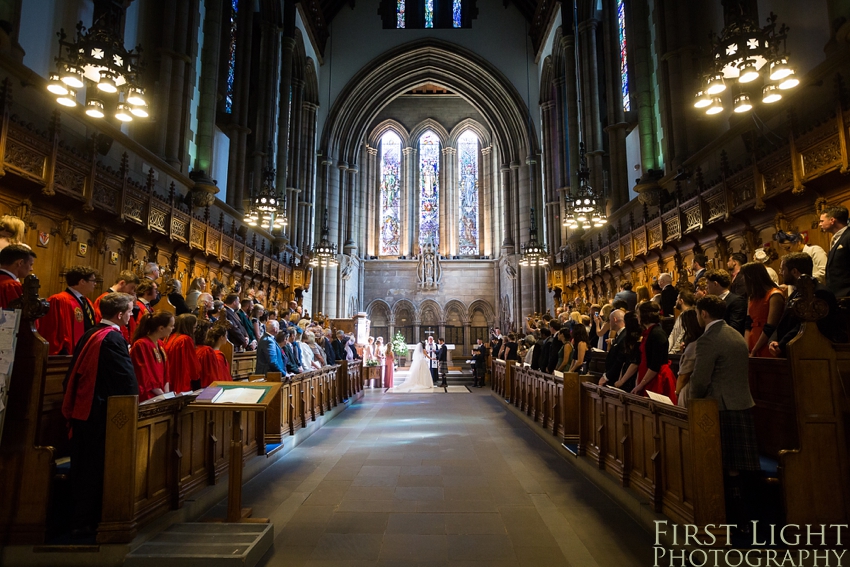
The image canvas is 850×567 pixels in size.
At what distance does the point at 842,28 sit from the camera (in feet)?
19.5

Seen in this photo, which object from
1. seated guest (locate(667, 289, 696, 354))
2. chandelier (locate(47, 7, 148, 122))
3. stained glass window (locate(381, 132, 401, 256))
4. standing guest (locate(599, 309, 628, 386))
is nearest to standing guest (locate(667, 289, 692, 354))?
seated guest (locate(667, 289, 696, 354))

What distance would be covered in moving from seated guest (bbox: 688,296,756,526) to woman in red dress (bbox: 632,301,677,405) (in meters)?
0.95

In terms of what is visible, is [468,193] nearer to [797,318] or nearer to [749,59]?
[749,59]

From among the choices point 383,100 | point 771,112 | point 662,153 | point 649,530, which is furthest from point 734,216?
point 383,100

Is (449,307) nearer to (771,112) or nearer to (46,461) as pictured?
(771,112)

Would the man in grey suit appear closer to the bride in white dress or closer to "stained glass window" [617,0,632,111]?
the bride in white dress

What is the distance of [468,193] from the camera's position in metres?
27.3

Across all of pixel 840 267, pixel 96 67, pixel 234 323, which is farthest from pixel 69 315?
pixel 840 267

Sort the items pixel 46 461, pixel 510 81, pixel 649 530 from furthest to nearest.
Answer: pixel 510 81
pixel 649 530
pixel 46 461

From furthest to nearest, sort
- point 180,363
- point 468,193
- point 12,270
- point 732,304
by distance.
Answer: point 468,193 → point 180,363 → point 732,304 → point 12,270

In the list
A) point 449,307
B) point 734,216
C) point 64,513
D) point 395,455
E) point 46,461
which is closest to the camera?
point 46,461

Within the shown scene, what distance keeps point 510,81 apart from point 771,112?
17.2 meters

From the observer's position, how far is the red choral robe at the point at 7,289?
3.26m

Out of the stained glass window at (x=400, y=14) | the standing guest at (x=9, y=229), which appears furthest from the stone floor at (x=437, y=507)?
the stained glass window at (x=400, y=14)
